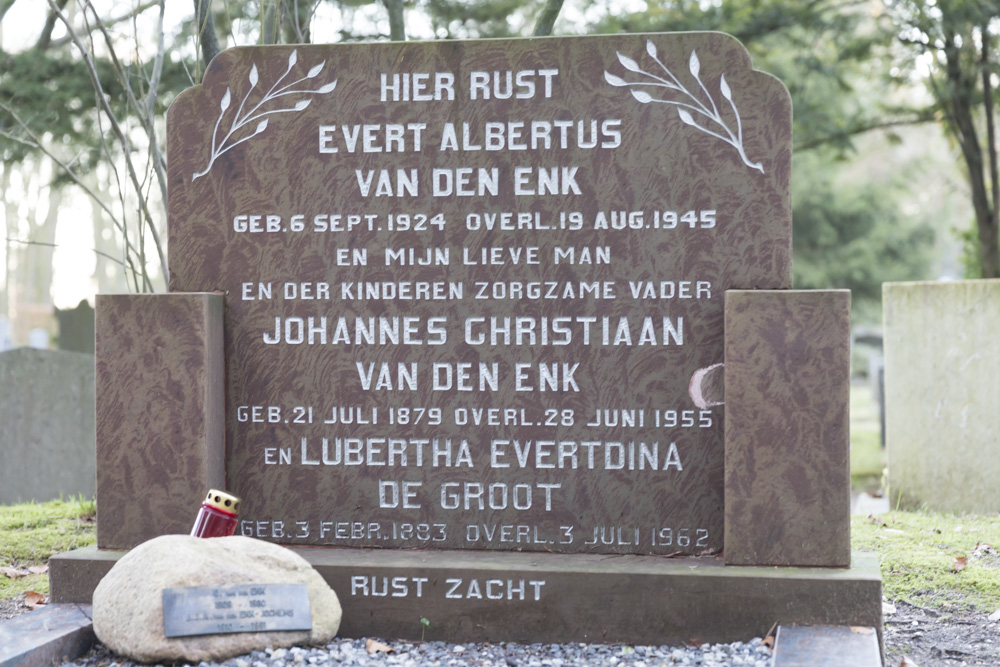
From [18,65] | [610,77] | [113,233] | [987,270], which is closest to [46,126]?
[18,65]

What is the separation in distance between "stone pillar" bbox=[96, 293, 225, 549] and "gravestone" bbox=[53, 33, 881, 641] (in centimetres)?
2

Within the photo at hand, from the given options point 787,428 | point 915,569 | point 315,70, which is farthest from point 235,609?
point 915,569

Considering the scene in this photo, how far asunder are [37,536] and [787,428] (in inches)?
153

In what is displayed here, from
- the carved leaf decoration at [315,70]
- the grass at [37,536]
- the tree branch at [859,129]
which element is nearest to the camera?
the carved leaf decoration at [315,70]

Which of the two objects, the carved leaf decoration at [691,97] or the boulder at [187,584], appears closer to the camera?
the boulder at [187,584]

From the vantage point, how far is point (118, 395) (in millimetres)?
3770

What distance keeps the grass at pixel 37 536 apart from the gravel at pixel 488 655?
3.75ft

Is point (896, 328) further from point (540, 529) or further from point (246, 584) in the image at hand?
point (246, 584)

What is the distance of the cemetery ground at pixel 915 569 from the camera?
11.7 ft

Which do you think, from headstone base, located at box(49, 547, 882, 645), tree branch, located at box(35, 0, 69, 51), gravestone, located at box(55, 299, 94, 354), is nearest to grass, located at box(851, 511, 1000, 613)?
headstone base, located at box(49, 547, 882, 645)

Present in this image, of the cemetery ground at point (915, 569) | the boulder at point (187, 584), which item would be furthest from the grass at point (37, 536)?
the boulder at point (187, 584)

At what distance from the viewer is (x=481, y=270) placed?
378cm

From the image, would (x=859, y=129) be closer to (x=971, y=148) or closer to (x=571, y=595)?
(x=971, y=148)

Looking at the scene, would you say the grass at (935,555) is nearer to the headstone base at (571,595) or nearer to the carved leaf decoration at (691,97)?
the headstone base at (571,595)
